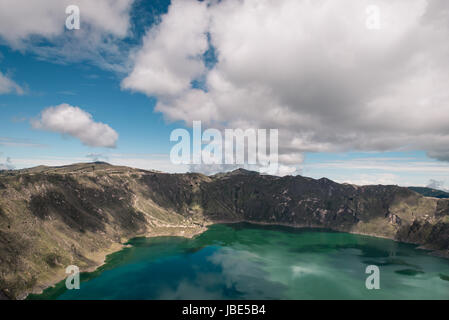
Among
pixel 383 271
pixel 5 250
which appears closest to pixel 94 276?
pixel 5 250

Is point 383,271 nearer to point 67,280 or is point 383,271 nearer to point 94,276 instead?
point 94,276

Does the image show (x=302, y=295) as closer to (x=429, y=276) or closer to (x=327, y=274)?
(x=327, y=274)

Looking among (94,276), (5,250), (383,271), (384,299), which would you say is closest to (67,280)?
(94,276)
